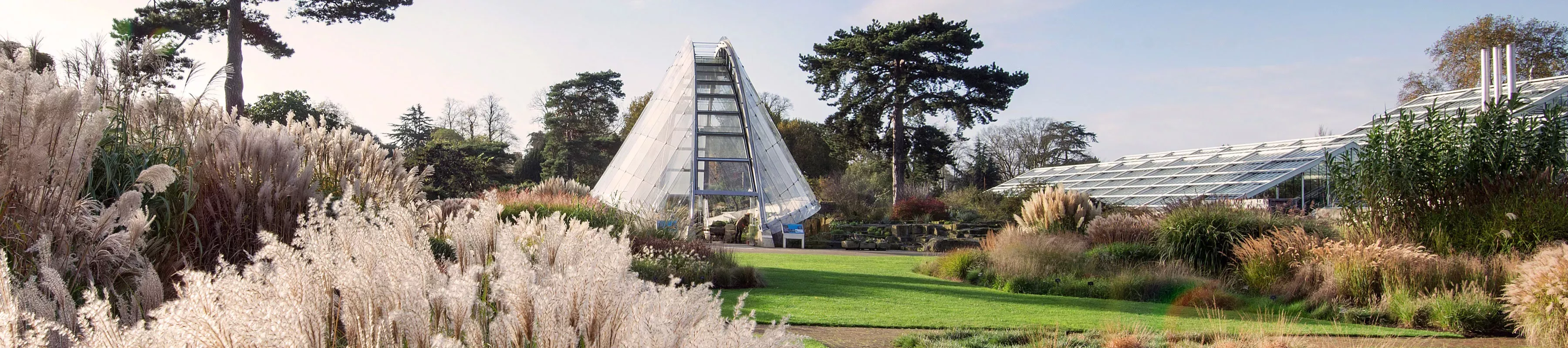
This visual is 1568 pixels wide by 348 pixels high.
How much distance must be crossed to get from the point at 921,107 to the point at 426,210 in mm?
27764

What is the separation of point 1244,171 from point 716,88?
713 inches

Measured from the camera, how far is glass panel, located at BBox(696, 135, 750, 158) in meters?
23.8

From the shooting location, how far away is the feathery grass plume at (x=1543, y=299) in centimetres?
632

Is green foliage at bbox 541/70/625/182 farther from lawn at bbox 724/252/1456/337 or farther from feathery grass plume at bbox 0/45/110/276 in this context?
feathery grass plume at bbox 0/45/110/276

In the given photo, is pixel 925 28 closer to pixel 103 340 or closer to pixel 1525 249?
pixel 1525 249

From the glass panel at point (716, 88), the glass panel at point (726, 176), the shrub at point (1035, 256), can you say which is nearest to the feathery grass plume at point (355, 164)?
the shrub at point (1035, 256)

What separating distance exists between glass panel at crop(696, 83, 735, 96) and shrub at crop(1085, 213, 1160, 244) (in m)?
13.2

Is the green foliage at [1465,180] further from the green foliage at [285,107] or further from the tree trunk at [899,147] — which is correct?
the green foliage at [285,107]

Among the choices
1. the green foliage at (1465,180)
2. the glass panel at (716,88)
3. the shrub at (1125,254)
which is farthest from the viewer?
the glass panel at (716,88)

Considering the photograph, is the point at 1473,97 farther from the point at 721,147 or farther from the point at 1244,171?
the point at 721,147

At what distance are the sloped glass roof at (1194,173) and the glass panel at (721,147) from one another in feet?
30.9

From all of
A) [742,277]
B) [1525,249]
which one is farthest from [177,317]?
[1525,249]

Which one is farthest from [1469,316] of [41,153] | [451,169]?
[451,169]

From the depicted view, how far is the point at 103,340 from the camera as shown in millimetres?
1635
